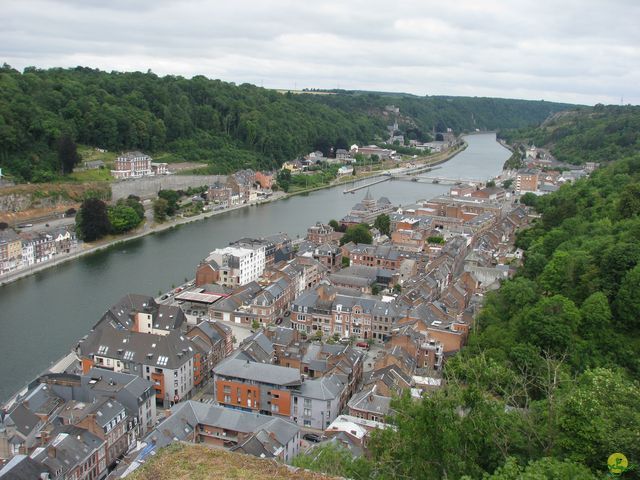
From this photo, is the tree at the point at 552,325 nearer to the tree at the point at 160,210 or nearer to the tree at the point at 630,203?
the tree at the point at 630,203

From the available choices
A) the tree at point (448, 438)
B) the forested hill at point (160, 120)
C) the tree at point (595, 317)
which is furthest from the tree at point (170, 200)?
the tree at point (448, 438)

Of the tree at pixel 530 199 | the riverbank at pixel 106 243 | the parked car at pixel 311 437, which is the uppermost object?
the tree at pixel 530 199

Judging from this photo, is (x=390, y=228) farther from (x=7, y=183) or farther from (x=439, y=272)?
(x=7, y=183)

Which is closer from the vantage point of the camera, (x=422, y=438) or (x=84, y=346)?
(x=422, y=438)

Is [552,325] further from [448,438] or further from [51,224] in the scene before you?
[51,224]

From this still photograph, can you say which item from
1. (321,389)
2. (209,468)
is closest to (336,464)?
(209,468)

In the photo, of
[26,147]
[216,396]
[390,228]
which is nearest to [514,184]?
[390,228]

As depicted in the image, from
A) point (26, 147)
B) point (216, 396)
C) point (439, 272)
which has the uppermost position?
point (26, 147)
